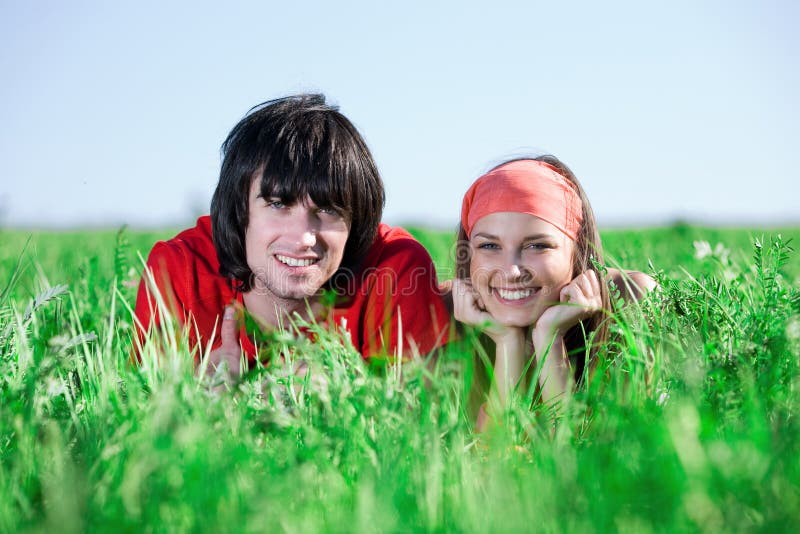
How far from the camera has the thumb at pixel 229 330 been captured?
3.17m

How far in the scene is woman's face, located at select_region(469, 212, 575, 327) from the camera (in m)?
2.85

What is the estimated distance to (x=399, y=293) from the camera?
10.2ft

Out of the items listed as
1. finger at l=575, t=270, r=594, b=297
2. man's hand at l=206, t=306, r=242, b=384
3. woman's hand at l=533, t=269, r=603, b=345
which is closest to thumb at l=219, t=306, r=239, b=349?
man's hand at l=206, t=306, r=242, b=384

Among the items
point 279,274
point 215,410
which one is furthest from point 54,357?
point 279,274

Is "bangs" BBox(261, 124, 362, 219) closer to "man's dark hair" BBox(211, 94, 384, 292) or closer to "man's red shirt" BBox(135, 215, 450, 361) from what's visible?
"man's dark hair" BBox(211, 94, 384, 292)

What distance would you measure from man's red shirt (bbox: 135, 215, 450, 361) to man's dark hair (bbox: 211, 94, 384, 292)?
86 mm

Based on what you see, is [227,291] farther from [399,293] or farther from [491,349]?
[491,349]

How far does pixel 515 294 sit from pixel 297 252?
0.84 metres

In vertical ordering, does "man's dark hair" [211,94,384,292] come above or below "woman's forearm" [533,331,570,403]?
above

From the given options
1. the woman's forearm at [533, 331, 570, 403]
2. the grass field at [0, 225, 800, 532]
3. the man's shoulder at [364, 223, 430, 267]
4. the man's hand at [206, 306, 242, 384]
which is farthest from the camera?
the man's shoulder at [364, 223, 430, 267]

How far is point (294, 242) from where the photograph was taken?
294cm

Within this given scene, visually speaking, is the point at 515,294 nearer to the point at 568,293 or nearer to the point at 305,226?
the point at 568,293

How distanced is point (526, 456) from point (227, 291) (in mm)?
1825

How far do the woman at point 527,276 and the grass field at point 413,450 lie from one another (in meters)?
0.42
